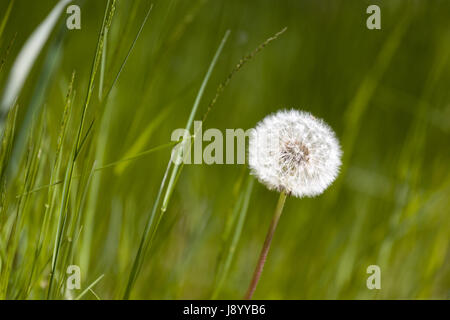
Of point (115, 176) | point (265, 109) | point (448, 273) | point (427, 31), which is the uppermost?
point (427, 31)

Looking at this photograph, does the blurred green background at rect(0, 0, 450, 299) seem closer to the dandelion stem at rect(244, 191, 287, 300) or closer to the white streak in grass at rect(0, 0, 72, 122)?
the white streak in grass at rect(0, 0, 72, 122)

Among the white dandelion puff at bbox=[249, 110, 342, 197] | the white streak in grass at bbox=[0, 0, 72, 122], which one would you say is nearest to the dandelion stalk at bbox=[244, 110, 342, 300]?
the white dandelion puff at bbox=[249, 110, 342, 197]

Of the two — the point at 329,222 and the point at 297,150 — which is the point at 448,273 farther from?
the point at 297,150

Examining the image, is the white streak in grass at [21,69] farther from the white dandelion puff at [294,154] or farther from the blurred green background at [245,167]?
the white dandelion puff at [294,154]

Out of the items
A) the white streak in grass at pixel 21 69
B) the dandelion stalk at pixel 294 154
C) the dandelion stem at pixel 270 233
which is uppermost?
the white streak in grass at pixel 21 69

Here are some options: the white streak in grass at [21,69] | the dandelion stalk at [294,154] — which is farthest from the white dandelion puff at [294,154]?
the white streak in grass at [21,69]
